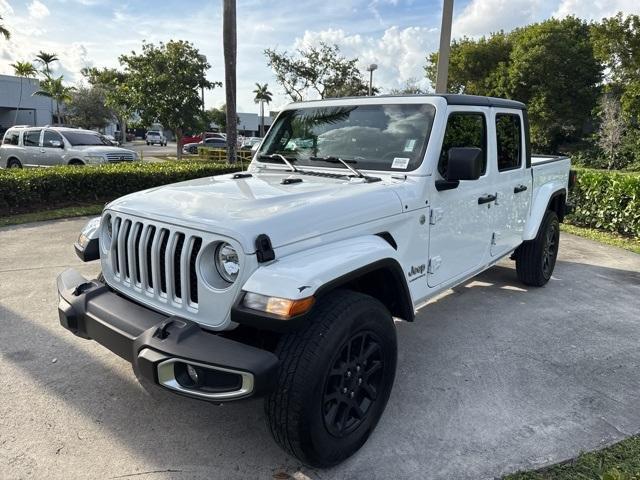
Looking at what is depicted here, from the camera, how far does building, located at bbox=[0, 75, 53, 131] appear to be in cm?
4747

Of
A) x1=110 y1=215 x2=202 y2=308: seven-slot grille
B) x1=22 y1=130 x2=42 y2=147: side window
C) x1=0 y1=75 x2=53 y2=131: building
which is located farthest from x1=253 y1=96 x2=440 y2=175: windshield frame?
x1=0 y1=75 x2=53 y2=131: building

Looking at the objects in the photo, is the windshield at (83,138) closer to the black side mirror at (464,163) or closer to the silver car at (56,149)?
the silver car at (56,149)

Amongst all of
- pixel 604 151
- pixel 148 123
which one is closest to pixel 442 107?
pixel 148 123

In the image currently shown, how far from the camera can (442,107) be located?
141 inches

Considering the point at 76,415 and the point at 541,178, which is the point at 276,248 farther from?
the point at 541,178

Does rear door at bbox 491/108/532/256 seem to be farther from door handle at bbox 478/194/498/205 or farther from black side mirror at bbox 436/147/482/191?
black side mirror at bbox 436/147/482/191

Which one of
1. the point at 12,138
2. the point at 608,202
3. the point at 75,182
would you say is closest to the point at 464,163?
the point at 608,202

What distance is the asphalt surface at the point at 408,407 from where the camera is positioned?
2.66 m

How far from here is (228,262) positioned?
2.44 metres

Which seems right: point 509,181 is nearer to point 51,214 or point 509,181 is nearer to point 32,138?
point 51,214

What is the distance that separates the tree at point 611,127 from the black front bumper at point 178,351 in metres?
28.4

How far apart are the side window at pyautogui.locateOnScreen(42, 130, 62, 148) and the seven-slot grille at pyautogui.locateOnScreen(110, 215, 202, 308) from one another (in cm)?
1303

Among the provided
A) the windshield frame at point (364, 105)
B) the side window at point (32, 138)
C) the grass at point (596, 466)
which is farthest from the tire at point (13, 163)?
the grass at point (596, 466)

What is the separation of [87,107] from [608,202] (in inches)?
1838
